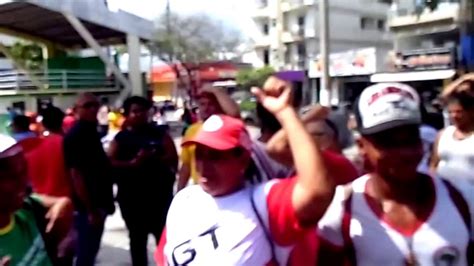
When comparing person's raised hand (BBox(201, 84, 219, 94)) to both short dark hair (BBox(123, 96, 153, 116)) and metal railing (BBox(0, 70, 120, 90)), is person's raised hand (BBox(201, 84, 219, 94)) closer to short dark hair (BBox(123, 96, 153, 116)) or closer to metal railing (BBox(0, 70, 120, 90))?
short dark hair (BBox(123, 96, 153, 116))

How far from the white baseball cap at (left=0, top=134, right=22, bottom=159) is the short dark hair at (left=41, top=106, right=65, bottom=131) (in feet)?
13.3

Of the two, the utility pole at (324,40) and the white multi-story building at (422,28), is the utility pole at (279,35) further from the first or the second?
the utility pole at (324,40)

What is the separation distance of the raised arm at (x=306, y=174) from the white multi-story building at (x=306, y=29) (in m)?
57.5

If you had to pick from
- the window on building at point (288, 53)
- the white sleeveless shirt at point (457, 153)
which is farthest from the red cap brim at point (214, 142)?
the window on building at point (288, 53)

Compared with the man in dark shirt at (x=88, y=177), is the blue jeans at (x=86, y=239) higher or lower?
lower

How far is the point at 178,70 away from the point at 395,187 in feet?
178

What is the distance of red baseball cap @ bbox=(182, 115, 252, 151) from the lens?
9.27 feet

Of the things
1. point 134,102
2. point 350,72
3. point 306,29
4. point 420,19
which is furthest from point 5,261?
point 306,29

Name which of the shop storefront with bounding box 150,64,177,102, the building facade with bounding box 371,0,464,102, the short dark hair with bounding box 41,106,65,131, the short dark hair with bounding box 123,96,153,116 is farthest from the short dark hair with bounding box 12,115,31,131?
the shop storefront with bounding box 150,64,177,102

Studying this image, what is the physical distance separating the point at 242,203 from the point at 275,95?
Result: 342 millimetres

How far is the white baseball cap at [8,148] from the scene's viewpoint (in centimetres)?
270

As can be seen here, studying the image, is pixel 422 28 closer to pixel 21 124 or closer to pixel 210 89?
pixel 21 124

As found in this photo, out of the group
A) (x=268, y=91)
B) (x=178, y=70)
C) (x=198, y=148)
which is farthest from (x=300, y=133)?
(x=178, y=70)

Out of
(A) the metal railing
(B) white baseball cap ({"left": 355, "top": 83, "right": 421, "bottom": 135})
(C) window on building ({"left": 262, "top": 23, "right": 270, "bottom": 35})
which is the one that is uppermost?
(C) window on building ({"left": 262, "top": 23, "right": 270, "bottom": 35})
